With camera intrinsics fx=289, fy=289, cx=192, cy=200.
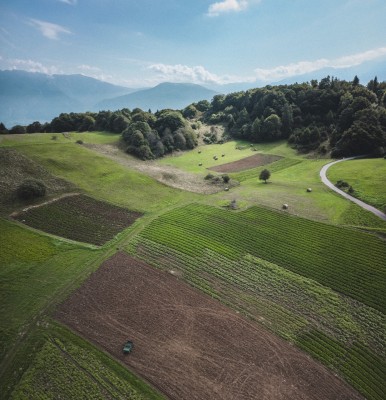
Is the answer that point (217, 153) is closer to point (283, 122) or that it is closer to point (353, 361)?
point (283, 122)

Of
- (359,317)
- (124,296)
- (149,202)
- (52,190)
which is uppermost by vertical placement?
(52,190)

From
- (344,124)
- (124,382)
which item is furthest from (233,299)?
(344,124)

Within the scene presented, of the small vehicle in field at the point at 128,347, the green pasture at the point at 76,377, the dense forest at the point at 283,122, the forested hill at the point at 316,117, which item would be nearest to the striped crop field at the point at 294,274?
the small vehicle in field at the point at 128,347

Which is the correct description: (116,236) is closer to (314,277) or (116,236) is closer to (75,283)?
(75,283)

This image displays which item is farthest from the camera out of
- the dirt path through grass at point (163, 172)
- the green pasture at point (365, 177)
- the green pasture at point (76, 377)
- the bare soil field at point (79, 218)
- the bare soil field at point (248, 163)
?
the bare soil field at point (248, 163)

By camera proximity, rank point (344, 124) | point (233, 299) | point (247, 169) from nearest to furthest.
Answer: point (233, 299) < point (247, 169) < point (344, 124)

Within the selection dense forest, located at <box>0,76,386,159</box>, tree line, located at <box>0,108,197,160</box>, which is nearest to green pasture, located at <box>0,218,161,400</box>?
tree line, located at <box>0,108,197,160</box>

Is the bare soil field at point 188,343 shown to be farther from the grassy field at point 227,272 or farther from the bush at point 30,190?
the bush at point 30,190
